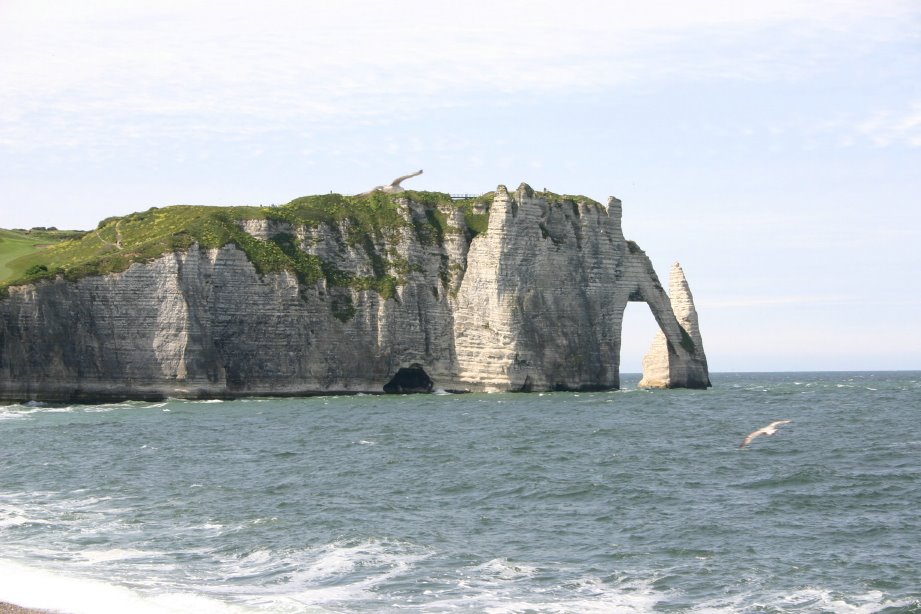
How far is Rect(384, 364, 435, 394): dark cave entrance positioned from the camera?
92125 mm

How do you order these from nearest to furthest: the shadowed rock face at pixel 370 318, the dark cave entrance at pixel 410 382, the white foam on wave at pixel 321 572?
the white foam on wave at pixel 321 572, the shadowed rock face at pixel 370 318, the dark cave entrance at pixel 410 382

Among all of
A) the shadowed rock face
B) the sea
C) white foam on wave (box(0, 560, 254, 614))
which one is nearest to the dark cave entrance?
the shadowed rock face

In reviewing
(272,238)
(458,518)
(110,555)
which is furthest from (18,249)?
(110,555)

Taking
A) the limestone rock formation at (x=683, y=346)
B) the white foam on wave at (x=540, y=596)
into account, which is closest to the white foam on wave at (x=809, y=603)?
the white foam on wave at (x=540, y=596)

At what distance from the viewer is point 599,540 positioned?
2905cm

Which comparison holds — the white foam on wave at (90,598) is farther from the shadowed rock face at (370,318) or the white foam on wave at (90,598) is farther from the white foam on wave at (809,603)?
the shadowed rock face at (370,318)

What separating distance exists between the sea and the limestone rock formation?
40456 mm

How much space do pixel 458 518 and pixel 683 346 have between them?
70.5 metres

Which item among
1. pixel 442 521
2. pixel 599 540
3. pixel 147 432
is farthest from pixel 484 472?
pixel 147 432

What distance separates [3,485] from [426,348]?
53.7 metres

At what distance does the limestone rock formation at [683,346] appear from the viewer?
9962cm

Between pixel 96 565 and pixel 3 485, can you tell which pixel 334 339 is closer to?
pixel 3 485

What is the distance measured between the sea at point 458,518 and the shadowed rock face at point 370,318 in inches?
762

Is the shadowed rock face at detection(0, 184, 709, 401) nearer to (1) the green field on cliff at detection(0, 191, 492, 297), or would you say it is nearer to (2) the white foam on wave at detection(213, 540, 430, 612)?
(1) the green field on cliff at detection(0, 191, 492, 297)
